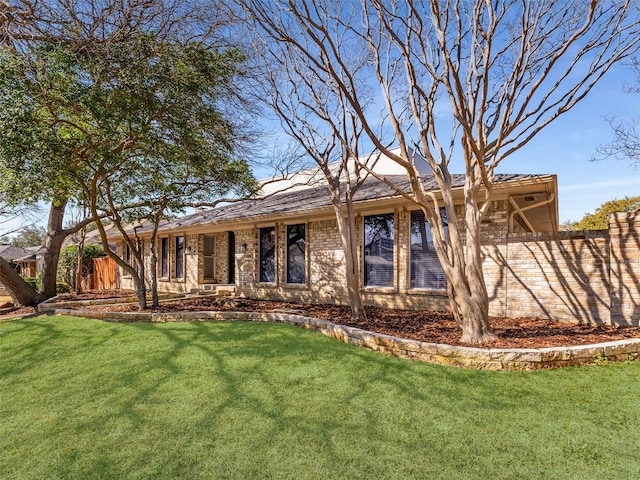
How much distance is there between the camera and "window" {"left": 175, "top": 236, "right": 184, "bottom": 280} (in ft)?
51.3

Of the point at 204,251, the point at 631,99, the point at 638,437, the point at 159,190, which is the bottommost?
the point at 638,437

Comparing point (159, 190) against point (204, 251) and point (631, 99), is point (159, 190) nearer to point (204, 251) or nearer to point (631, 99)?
point (204, 251)

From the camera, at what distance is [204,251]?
15086 millimetres

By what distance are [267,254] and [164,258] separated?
690 centimetres

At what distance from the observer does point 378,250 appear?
384 inches

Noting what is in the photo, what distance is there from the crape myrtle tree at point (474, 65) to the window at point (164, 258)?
453 inches

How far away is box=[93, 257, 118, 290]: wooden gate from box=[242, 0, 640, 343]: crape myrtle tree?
16.5 meters

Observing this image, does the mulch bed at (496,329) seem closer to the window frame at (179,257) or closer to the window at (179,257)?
the window frame at (179,257)

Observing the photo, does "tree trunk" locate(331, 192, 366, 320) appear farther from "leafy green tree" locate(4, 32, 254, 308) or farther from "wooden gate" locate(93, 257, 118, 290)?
"wooden gate" locate(93, 257, 118, 290)

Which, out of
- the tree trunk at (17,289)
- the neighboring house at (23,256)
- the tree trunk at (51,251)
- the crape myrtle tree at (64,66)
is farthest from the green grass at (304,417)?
the neighboring house at (23,256)

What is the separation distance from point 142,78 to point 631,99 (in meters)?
11.2

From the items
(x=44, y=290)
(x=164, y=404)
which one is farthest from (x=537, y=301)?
(x=44, y=290)

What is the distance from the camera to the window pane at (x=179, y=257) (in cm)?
1563

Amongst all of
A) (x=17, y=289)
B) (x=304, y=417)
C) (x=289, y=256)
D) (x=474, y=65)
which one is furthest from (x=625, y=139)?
(x=17, y=289)
